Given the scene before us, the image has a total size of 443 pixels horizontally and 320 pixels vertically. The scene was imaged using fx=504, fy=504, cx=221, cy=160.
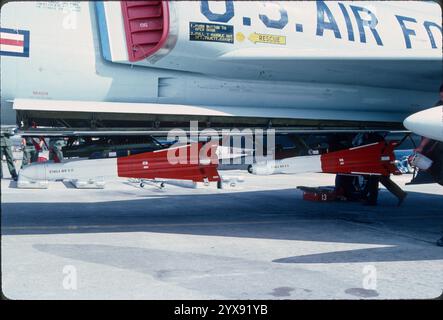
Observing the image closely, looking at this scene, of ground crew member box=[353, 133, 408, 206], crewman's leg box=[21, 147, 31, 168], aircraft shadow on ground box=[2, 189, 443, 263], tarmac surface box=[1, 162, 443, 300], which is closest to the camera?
tarmac surface box=[1, 162, 443, 300]

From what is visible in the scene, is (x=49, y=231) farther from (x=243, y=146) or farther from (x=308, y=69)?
(x=308, y=69)

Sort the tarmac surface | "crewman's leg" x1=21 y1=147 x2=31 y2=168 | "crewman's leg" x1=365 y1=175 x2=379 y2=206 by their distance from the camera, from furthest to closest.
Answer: "crewman's leg" x1=365 y1=175 x2=379 y2=206, "crewman's leg" x1=21 y1=147 x2=31 y2=168, the tarmac surface

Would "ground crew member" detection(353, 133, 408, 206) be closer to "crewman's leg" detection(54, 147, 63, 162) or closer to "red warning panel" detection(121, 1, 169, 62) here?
"red warning panel" detection(121, 1, 169, 62)

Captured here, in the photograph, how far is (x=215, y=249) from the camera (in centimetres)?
658

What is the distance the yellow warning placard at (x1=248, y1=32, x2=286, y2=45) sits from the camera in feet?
23.4

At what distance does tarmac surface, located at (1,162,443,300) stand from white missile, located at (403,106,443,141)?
1.53 m

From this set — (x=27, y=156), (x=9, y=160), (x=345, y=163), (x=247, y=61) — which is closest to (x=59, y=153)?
(x=247, y=61)

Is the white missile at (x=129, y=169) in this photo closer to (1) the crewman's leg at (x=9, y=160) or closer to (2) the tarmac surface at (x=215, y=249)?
(2) the tarmac surface at (x=215, y=249)

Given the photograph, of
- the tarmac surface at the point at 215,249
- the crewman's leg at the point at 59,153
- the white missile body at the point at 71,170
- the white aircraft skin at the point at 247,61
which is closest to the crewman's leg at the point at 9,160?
the tarmac surface at the point at 215,249

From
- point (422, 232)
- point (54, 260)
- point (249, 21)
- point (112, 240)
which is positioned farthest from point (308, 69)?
point (54, 260)

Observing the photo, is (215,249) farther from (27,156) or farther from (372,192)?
(27,156)

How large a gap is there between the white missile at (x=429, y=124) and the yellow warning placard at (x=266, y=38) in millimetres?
2197

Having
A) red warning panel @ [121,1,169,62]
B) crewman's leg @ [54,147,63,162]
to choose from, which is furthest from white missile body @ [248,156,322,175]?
crewman's leg @ [54,147,63,162]

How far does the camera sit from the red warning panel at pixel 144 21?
6.42 m
